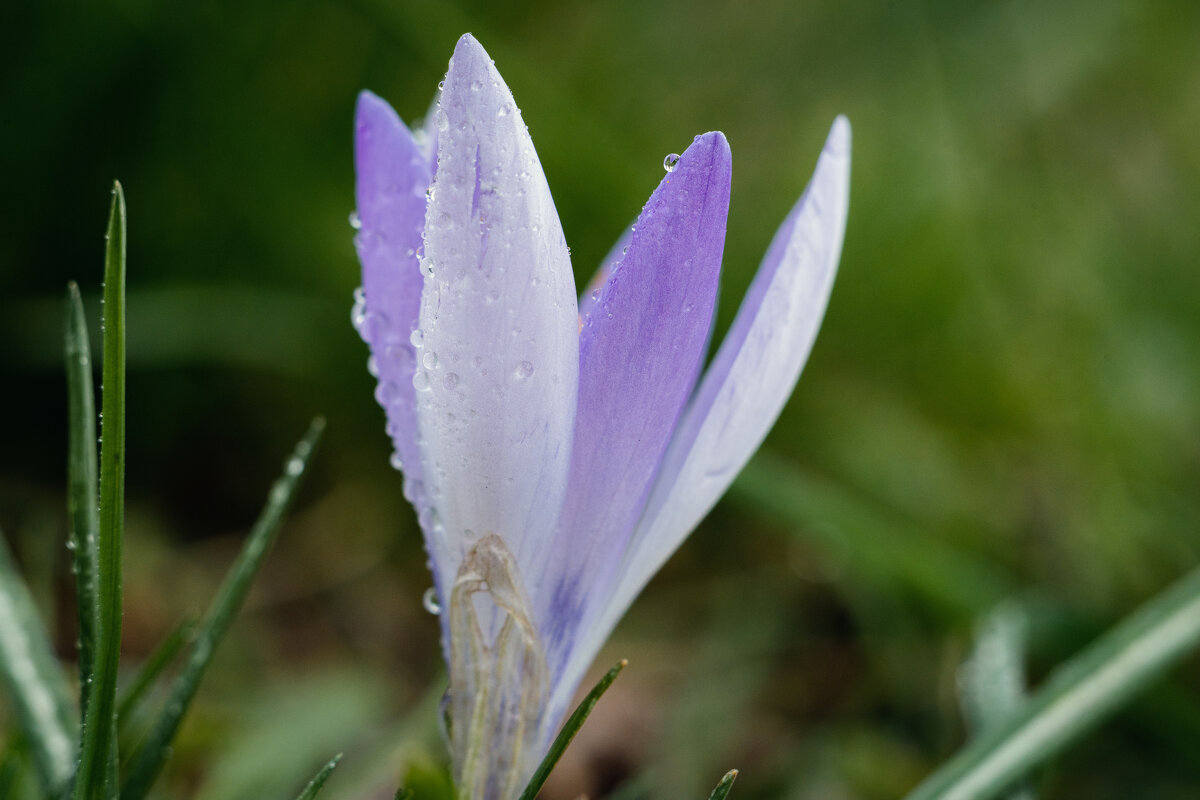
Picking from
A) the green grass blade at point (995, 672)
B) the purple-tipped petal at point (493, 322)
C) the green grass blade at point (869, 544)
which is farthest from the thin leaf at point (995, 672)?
the purple-tipped petal at point (493, 322)

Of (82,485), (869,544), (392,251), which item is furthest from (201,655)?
(869,544)

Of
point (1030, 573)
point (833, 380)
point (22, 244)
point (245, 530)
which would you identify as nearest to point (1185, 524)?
point (1030, 573)

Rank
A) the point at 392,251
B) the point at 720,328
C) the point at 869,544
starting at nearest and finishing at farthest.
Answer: the point at 392,251, the point at 869,544, the point at 720,328

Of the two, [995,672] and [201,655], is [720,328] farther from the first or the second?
[201,655]

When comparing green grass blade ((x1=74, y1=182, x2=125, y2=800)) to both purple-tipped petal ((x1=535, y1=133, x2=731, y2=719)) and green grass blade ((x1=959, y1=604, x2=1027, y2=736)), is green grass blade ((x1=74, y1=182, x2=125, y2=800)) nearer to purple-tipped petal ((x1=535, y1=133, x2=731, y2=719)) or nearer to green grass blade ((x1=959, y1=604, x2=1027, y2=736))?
purple-tipped petal ((x1=535, y1=133, x2=731, y2=719))

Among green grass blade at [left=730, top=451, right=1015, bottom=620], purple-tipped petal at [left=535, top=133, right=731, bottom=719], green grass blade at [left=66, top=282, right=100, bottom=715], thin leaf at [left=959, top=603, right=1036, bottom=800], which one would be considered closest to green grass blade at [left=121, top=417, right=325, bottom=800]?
green grass blade at [left=66, top=282, right=100, bottom=715]

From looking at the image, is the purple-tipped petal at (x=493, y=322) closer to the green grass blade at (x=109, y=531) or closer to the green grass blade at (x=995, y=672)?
the green grass blade at (x=109, y=531)
